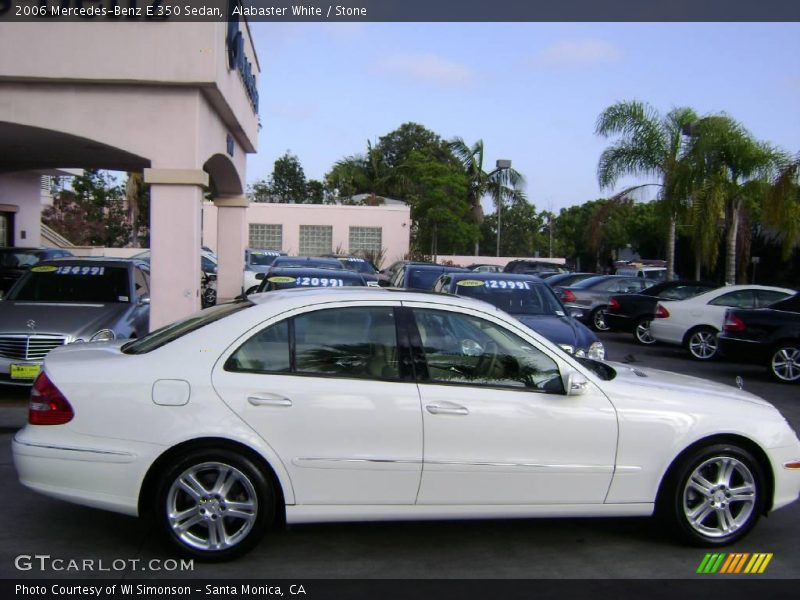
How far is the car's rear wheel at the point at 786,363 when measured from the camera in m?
12.1

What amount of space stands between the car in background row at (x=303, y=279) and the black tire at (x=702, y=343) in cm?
634

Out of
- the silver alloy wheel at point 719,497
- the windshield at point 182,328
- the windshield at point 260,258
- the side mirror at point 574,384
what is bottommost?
the silver alloy wheel at point 719,497

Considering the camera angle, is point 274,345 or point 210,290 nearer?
point 274,345

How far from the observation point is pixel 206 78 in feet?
36.6

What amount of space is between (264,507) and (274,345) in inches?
35.7

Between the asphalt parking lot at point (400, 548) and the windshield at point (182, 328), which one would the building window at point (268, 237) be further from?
the windshield at point (182, 328)

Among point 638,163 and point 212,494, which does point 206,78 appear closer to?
A: point 212,494

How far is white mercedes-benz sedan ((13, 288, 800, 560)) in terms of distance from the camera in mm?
4555

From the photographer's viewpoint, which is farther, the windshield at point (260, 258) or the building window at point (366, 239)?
the building window at point (366, 239)

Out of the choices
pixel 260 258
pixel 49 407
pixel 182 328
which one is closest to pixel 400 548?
pixel 182 328

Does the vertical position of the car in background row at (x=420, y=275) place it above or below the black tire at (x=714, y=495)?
above

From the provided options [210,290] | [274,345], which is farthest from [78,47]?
[210,290]

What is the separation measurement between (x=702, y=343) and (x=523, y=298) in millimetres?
5934

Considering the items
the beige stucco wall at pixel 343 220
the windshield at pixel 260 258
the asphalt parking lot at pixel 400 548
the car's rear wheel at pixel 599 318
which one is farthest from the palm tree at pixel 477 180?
the asphalt parking lot at pixel 400 548
